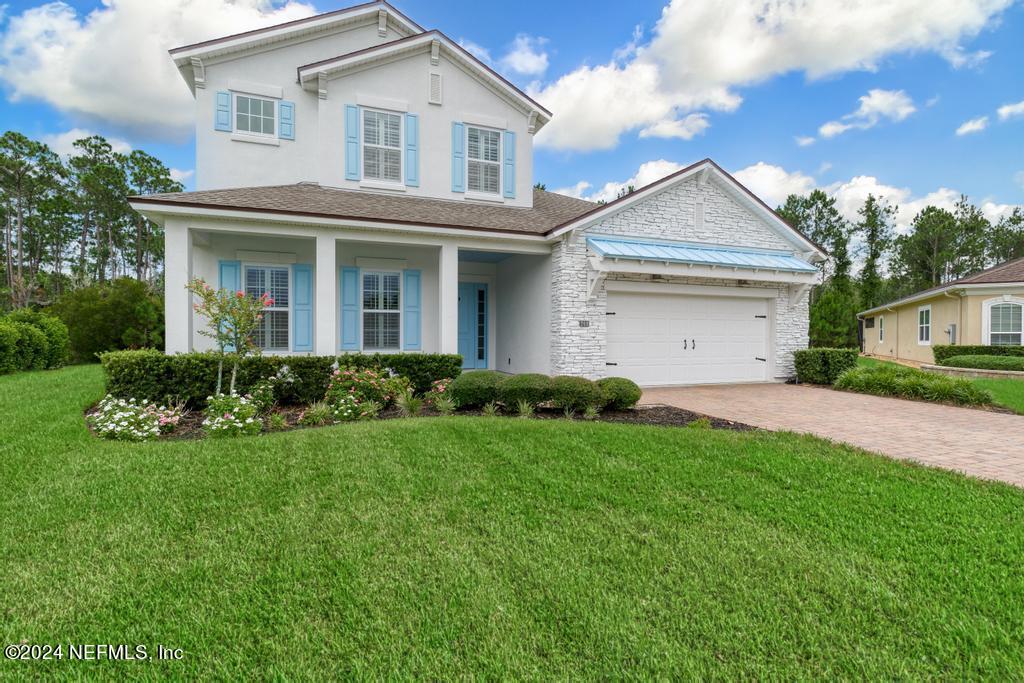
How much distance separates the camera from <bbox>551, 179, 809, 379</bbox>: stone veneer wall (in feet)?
34.0

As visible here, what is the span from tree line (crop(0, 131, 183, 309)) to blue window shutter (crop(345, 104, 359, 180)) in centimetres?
2427

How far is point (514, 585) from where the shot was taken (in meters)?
→ 2.63

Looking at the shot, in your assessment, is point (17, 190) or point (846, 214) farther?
point (846, 214)

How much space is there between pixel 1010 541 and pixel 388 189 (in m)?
11.6

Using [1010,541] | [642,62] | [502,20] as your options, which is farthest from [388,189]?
[1010,541]

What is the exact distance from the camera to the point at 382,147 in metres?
A: 11.3

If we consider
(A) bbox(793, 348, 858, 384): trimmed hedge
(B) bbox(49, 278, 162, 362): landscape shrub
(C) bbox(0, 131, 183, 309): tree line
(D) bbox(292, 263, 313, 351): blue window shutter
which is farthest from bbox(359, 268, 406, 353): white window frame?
(C) bbox(0, 131, 183, 309): tree line

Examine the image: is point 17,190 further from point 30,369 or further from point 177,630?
point 177,630

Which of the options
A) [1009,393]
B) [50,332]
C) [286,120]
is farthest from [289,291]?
[1009,393]

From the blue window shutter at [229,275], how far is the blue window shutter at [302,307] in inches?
44.0

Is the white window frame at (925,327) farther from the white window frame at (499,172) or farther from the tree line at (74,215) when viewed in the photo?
the tree line at (74,215)

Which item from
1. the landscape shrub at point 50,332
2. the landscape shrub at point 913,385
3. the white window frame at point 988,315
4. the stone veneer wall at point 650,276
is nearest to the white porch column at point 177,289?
the stone veneer wall at point 650,276

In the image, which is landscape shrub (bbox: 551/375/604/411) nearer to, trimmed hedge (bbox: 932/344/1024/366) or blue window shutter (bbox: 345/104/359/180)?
blue window shutter (bbox: 345/104/359/180)

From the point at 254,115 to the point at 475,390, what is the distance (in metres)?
9.27
